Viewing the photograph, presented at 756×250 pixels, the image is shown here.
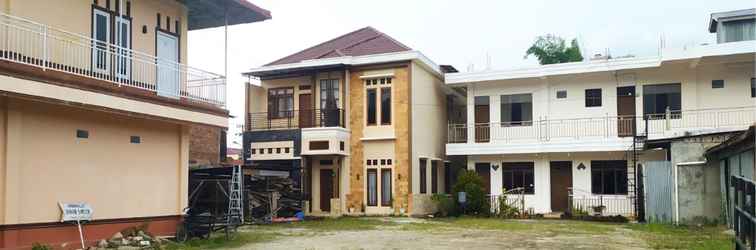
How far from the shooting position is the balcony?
76.0 ft

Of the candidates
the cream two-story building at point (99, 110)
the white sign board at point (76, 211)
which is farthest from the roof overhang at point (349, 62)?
the white sign board at point (76, 211)

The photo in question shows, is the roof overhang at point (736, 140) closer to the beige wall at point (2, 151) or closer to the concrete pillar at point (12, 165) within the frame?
the concrete pillar at point (12, 165)

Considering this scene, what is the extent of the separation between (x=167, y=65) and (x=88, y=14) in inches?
87.0

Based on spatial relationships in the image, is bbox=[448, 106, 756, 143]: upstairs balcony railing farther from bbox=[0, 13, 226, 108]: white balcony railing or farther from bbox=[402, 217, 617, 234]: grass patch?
bbox=[0, 13, 226, 108]: white balcony railing

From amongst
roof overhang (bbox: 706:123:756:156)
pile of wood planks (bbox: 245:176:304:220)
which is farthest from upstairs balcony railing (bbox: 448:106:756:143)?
pile of wood planks (bbox: 245:176:304:220)

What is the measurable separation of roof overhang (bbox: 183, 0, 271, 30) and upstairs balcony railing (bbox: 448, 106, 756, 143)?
12285 millimetres

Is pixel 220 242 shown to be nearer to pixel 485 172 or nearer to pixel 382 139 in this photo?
pixel 382 139

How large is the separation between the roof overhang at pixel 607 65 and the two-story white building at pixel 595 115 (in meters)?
0.03

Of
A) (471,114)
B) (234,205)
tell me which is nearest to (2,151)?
(234,205)

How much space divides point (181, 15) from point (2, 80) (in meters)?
6.13

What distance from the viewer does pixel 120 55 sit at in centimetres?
1377

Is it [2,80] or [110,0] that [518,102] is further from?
[2,80]

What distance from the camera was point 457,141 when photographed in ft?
93.1

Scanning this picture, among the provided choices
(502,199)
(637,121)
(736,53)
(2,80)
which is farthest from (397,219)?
(2,80)
